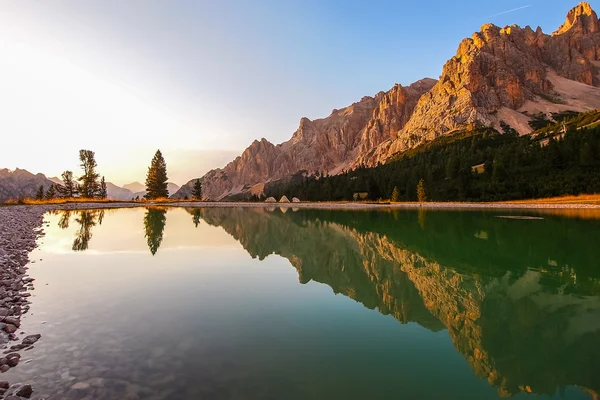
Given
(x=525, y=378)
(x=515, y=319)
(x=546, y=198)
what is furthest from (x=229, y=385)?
(x=546, y=198)

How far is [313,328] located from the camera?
788 cm

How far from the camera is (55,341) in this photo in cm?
673

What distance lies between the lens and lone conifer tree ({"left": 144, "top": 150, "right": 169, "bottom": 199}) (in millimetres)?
98438

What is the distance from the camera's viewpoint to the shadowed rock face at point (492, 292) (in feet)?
20.7

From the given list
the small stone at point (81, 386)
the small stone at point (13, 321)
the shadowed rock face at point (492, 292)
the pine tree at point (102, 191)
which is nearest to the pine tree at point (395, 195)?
the shadowed rock face at point (492, 292)

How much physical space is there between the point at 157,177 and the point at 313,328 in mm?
Result: 100133

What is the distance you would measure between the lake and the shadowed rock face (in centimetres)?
5

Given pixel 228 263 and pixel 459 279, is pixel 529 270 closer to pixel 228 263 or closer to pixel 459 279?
pixel 459 279

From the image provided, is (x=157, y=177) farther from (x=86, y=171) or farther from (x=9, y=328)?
(x=9, y=328)

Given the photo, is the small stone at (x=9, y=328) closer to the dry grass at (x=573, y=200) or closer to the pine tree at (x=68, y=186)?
the dry grass at (x=573, y=200)

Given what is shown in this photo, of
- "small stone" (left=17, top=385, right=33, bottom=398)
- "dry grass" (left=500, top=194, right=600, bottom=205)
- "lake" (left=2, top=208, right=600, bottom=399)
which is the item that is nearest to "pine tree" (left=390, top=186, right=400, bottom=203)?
"dry grass" (left=500, top=194, right=600, bottom=205)

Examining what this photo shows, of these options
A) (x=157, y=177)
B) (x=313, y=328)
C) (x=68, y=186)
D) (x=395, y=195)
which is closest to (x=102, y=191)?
(x=68, y=186)

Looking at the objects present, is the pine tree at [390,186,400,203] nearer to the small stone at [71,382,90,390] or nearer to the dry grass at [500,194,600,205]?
the dry grass at [500,194,600,205]

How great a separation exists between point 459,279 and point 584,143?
10593 cm
